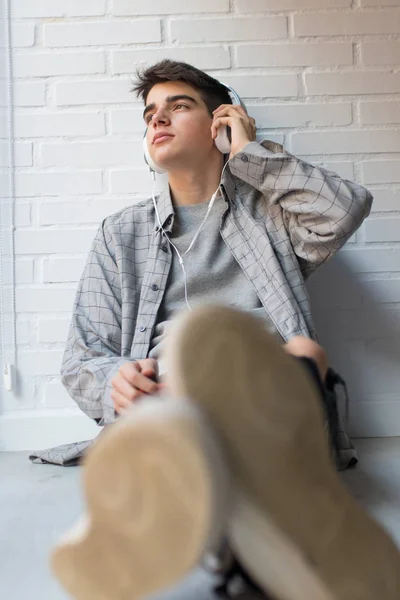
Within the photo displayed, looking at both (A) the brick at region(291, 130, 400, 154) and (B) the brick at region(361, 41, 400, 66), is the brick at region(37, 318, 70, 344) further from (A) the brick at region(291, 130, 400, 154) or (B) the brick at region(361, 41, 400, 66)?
(B) the brick at region(361, 41, 400, 66)

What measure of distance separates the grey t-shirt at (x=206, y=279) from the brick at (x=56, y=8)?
0.79 meters

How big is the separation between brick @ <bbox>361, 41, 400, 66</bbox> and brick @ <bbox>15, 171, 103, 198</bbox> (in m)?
0.84

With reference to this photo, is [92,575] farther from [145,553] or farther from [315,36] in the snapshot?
[315,36]

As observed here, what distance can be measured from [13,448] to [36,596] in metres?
0.93

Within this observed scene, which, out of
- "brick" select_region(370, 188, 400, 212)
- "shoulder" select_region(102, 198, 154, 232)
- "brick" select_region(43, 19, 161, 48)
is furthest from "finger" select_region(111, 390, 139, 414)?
"brick" select_region(43, 19, 161, 48)

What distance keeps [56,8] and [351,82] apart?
885 mm

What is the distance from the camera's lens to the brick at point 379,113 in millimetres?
1609

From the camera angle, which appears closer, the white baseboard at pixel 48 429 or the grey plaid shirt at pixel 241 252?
the grey plaid shirt at pixel 241 252

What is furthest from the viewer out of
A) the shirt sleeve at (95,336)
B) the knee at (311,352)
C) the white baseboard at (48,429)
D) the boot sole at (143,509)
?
the white baseboard at (48,429)

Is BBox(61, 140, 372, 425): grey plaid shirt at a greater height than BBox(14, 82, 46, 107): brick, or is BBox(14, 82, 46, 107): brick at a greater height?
BBox(14, 82, 46, 107): brick

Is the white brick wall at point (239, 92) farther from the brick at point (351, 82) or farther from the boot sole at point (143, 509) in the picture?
the boot sole at point (143, 509)

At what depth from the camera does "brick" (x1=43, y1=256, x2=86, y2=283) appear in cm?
158

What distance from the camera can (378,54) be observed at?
162 centimetres

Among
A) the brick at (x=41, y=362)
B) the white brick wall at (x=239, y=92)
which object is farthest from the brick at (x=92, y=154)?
the brick at (x=41, y=362)
